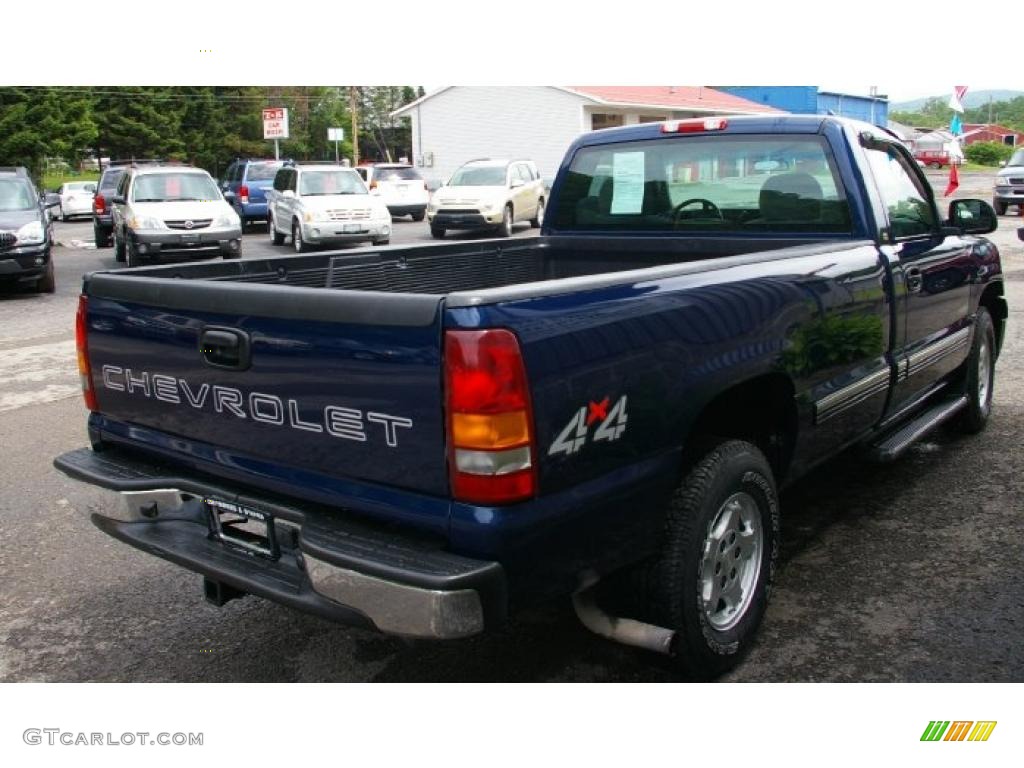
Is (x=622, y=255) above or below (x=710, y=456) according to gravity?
above

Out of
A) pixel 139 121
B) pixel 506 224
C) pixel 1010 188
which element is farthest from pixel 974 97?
pixel 139 121

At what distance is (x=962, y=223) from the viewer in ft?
16.9

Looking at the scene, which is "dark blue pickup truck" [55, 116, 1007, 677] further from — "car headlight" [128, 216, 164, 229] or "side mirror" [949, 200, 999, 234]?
"car headlight" [128, 216, 164, 229]

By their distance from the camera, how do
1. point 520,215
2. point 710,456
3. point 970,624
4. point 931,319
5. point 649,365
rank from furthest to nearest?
point 520,215
point 931,319
point 970,624
point 710,456
point 649,365

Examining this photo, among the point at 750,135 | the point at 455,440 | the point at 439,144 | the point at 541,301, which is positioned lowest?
the point at 455,440

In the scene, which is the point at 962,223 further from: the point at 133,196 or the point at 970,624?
the point at 133,196

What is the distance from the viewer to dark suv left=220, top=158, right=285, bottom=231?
968 inches

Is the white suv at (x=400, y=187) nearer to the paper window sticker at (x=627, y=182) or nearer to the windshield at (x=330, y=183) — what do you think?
the windshield at (x=330, y=183)

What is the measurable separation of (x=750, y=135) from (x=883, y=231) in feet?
2.44

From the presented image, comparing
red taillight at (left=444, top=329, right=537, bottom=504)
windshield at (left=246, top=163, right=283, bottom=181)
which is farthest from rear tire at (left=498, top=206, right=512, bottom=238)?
red taillight at (left=444, top=329, right=537, bottom=504)

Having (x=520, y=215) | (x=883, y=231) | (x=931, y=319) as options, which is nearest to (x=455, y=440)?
(x=883, y=231)

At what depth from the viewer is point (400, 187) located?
91.0ft

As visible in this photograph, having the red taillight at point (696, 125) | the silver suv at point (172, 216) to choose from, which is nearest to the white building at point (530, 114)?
the silver suv at point (172, 216)
